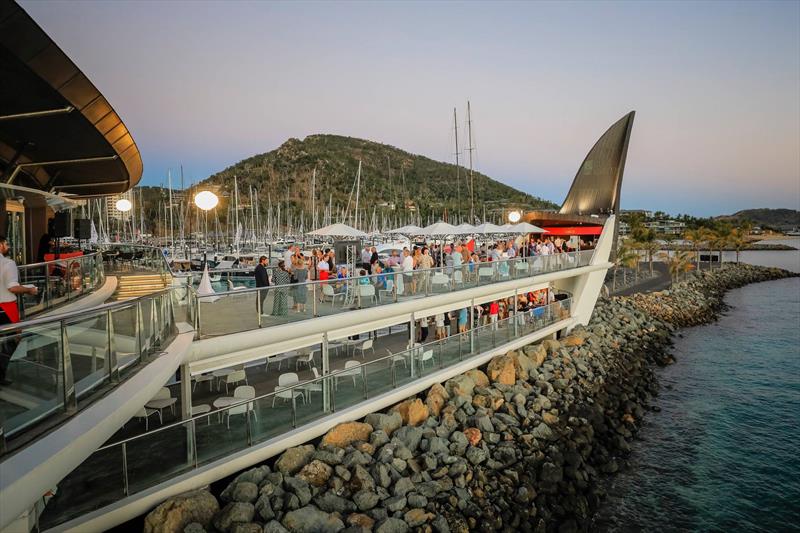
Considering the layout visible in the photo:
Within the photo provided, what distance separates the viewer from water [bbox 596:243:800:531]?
1388 centimetres

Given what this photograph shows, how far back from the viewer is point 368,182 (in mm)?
142625

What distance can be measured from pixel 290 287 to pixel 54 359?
22.2 feet

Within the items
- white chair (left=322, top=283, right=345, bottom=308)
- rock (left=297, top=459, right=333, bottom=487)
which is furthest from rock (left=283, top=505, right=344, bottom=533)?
white chair (left=322, top=283, right=345, bottom=308)

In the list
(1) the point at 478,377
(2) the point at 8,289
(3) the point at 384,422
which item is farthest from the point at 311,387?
(1) the point at 478,377

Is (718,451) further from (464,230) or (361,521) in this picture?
(361,521)

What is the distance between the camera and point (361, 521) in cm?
1035

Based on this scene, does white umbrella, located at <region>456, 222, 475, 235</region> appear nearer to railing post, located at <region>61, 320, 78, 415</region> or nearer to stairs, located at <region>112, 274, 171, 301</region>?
stairs, located at <region>112, 274, 171, 301</region>

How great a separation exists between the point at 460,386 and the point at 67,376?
42.7 feet

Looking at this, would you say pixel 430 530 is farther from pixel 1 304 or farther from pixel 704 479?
pixel 704 479

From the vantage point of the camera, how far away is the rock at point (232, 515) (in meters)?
9.33

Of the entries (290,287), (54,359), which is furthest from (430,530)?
(54,359)

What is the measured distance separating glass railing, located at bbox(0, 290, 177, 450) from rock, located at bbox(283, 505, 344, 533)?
4.41m

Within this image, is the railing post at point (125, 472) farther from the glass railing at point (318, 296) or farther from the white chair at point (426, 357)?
the white chair at point (426, 357)

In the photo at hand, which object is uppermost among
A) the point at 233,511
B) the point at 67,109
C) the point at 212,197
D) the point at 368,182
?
the point at 368,182
